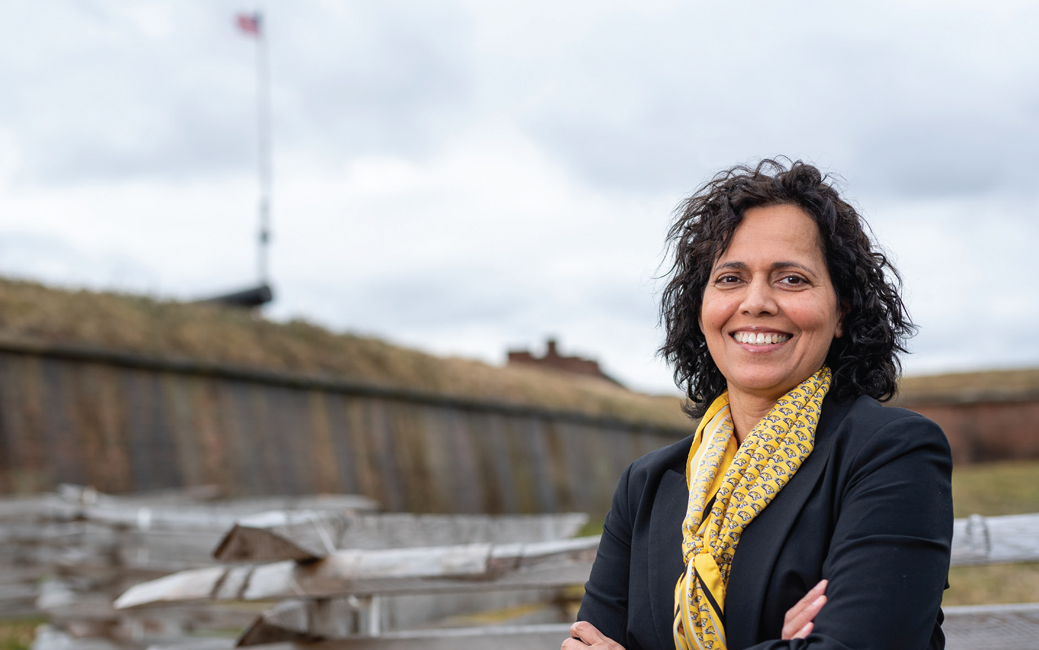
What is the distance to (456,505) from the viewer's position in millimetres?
16266

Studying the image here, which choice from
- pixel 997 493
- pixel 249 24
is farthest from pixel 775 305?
pixel 249 24

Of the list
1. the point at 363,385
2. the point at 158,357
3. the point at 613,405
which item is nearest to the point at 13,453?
the point at 158,357

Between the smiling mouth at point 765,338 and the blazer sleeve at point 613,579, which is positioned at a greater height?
the smiling mouth at point 765,338

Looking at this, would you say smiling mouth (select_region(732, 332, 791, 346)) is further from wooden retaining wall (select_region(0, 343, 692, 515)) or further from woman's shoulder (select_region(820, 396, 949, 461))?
wooden retaining wall (select_region(0, 343, 692, 515))

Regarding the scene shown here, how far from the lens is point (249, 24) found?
21.7 m

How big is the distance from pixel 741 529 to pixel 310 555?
2.12 meters

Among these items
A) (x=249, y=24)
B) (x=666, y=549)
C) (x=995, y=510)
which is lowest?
(x=995, y=510)

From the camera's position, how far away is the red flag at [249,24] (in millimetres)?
21469

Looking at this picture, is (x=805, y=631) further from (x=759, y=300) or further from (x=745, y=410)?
(x=759, y=300)

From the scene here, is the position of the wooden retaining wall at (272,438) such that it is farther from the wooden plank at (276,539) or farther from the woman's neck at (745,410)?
the woman's neck at (745,410)

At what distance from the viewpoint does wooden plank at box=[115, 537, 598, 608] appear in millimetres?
3414

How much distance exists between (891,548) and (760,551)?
265mm

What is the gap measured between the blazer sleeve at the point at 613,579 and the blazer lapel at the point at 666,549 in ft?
0.39

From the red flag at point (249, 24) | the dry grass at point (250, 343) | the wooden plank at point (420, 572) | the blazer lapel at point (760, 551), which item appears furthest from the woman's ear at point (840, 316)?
the red flag at point (249, 24)
